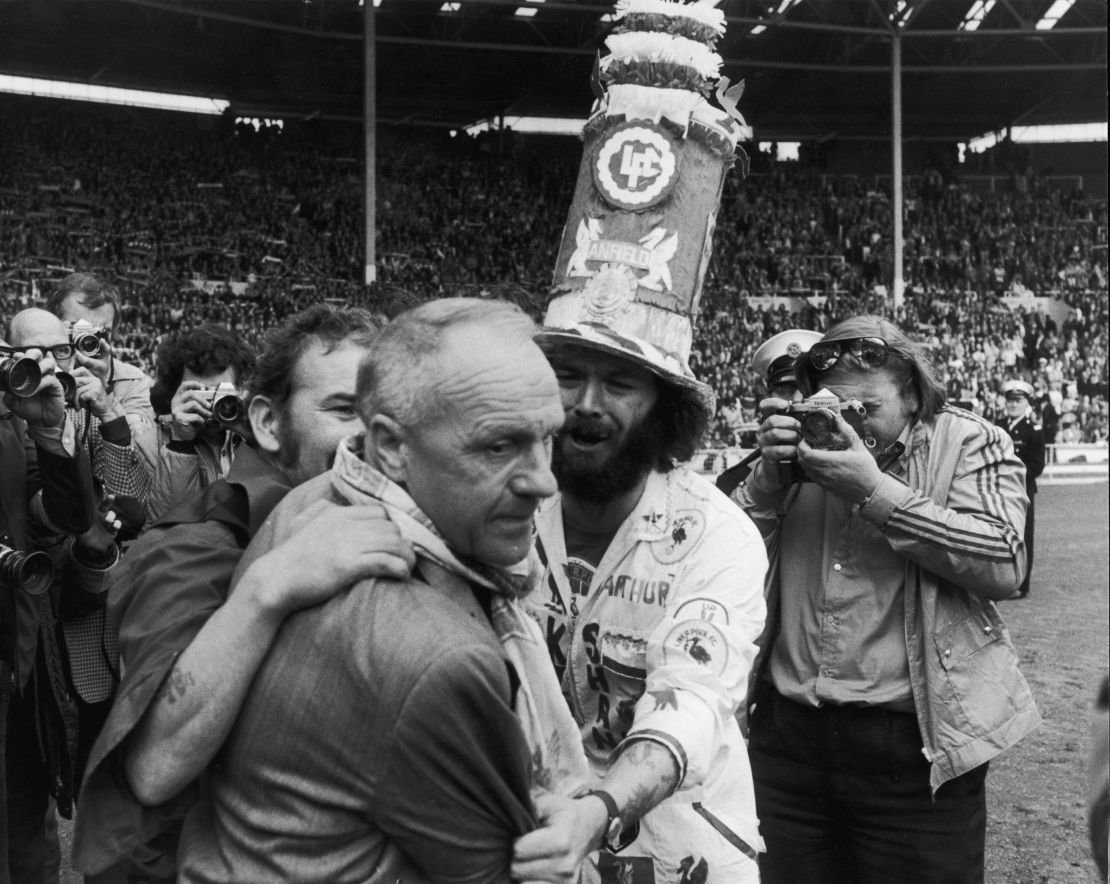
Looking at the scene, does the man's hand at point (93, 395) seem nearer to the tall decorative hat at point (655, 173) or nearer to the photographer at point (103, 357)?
the photographer at point (103, 357)

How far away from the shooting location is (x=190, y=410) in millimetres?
4023

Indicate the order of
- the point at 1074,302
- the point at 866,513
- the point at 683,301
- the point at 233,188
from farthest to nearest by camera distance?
the point at 1074,302 < the point at 233,188 < the point at 866,513 < the point at 683,301

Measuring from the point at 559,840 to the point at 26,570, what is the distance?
7.63ft

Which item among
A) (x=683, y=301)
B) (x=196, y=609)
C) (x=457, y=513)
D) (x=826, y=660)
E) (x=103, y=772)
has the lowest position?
(x=826, y=660)

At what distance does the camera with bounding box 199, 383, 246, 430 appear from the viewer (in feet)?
12.2

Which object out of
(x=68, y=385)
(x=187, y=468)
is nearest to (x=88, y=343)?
(x=68, y=385)

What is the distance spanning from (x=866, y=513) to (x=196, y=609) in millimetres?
1836

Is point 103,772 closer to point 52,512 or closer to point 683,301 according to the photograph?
point 683,301

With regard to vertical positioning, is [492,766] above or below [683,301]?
below

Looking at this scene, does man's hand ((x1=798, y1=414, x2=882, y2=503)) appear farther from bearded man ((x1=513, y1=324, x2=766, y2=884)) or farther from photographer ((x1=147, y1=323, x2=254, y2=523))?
photographer ((x1=147, y1=323, x2=254, y2=523))

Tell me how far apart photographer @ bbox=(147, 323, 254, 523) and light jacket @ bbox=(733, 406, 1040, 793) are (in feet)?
7.04

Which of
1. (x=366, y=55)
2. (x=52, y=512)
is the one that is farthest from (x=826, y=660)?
(x=366, y=55)

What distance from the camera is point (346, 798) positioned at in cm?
139

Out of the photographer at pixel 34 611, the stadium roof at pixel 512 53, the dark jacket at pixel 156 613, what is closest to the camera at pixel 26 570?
the photographer at pixel 34 611
